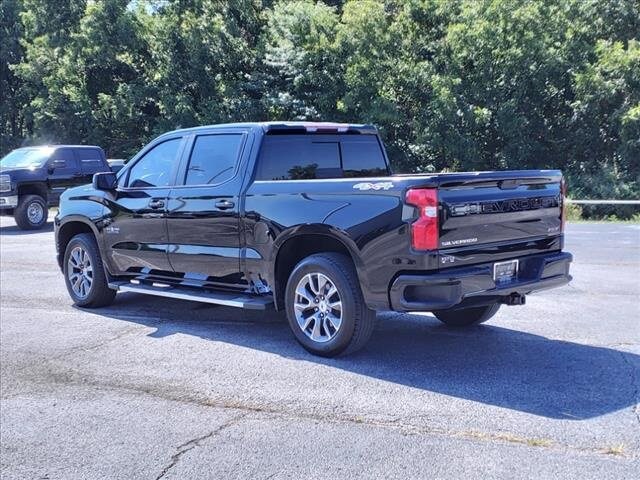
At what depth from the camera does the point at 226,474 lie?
4012mm

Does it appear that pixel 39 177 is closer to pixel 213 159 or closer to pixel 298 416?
pixel 213 159

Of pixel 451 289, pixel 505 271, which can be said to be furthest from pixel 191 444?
pixel 505 271

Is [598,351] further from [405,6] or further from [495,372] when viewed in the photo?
[405,6]

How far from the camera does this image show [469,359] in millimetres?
6020

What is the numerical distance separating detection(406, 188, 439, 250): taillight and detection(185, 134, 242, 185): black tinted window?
213 cm

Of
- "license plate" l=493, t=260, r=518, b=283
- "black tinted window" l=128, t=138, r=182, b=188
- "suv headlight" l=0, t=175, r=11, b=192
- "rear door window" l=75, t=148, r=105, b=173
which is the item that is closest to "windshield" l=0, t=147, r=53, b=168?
"suv headlight" l=0, t=175, r=11, b=192

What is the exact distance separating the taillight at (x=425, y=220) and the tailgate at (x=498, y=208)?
0.18ft

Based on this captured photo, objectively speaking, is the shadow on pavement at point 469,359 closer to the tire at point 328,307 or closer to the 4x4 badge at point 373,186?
the tire at point 328,307

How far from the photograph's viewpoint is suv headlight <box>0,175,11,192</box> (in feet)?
58.0

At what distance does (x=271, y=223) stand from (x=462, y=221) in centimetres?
169

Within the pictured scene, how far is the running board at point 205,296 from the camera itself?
Answer: 6.49 metres

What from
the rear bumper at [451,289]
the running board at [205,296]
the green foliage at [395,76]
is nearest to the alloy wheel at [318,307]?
the running board at [205,296]

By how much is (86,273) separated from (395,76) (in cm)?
1762

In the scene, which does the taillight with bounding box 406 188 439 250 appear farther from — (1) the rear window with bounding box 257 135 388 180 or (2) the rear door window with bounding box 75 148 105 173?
(2) the rear door window with bounding box 75 148 105 173
